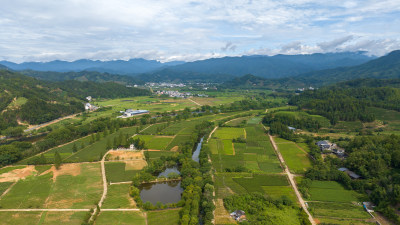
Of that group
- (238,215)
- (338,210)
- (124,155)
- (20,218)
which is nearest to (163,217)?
(238,215)

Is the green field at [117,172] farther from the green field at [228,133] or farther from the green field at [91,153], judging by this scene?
the green field at [228,133]

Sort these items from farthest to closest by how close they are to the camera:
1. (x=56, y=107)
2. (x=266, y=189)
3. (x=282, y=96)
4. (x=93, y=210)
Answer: (x=282, y=96) → (x=56, y=107) → (x=266, y=189) → (x=93, y=210)

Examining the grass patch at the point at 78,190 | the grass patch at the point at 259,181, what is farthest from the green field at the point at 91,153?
the grass patch at the point at 259,181

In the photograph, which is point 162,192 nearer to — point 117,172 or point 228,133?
point 117,172

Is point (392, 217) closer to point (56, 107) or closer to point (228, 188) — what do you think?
point (228, 188)

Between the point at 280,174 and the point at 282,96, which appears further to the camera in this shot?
the point at 282,96

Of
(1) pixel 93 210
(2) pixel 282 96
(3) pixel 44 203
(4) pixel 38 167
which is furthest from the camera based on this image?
(2) pixel 282 96

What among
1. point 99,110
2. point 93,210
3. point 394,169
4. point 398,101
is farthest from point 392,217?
point 99,110
